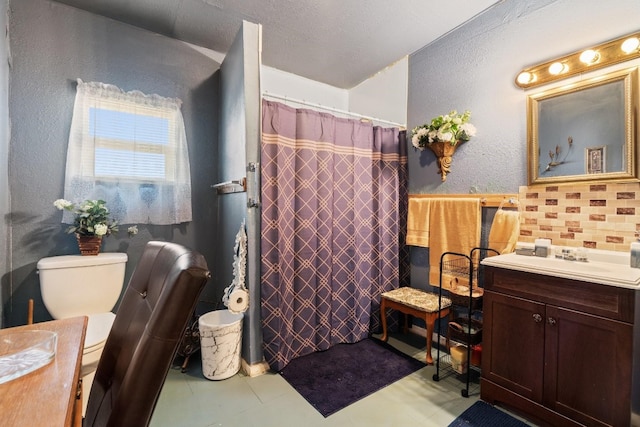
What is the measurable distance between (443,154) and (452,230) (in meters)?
0.61

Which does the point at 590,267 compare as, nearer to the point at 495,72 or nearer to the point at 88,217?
the point at 495,72

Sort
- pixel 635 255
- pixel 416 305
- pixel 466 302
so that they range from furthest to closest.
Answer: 1. pixel 416 305
2. pixel 466 302
3. pixel 635 255

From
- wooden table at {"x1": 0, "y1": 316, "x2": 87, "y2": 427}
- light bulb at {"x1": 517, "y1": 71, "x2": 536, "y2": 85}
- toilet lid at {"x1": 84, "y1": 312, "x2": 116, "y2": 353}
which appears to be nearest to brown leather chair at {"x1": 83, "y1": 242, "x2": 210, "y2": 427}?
wooden table at {"x1": 0, "y1": 316, "x2": 87, "y2": 427}

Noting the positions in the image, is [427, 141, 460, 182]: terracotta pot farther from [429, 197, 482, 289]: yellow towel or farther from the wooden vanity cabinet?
the wooden vanity cabinet

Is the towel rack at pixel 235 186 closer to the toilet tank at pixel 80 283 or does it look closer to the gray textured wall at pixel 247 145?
the gray textured wall at pixel 247 145

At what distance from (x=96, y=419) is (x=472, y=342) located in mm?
1850

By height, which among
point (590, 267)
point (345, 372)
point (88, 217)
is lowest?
point (345, 372)

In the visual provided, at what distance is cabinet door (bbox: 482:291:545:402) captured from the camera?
1460mm

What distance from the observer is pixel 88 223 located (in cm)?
186

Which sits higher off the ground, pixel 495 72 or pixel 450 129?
pixel 495 72

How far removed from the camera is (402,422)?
1559 mm

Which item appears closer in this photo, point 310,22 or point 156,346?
point 156,346

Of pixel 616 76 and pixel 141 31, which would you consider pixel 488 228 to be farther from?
pixel 141 31

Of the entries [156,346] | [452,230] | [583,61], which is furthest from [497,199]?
[156,346]
